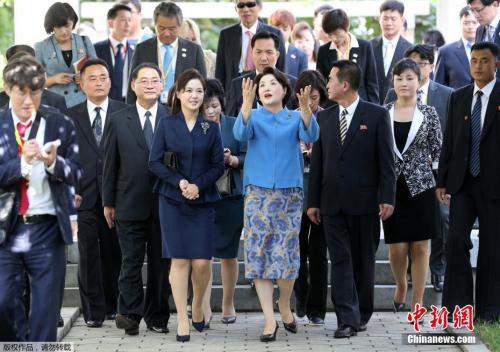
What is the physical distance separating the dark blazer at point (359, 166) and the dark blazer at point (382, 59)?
126 inches

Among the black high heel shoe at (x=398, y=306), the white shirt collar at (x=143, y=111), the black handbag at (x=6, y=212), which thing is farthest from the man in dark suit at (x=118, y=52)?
the black handbag at (x=6, y=212)

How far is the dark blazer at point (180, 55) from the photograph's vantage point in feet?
46.3

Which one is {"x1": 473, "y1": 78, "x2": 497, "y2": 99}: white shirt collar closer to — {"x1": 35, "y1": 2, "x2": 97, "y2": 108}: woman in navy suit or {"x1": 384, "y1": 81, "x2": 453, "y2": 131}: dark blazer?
{"x1": 384, "y1": 81, "x2": 453, "y2": 131}: dark blazer

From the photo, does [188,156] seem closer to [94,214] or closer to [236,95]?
[94,214]

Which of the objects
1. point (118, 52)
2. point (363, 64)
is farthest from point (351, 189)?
point (118, 52)

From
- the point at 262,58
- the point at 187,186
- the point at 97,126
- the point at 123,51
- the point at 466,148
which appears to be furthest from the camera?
the point at 123,51

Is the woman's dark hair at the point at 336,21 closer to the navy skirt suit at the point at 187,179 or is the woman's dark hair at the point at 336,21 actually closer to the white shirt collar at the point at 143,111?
the white shirt collar at the point at 143,111

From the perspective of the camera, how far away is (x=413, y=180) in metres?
12.2

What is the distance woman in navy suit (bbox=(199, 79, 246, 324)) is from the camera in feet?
40.2

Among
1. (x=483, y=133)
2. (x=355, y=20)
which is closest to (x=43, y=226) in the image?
(x=483, y=133)

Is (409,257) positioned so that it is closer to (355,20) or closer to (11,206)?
(11,206)

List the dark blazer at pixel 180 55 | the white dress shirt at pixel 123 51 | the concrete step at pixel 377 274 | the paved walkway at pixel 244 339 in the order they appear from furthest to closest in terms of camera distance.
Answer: the white dress shirt at pixel 123 51
the dark blazer at pixel 180 55
the concrete step at pixel 377 274
the paved walkway at pixel 244 339

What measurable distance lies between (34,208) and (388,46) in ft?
22.6

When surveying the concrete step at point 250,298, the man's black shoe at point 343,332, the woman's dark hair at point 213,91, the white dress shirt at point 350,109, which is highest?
the woman's dark hair at point 213,91
